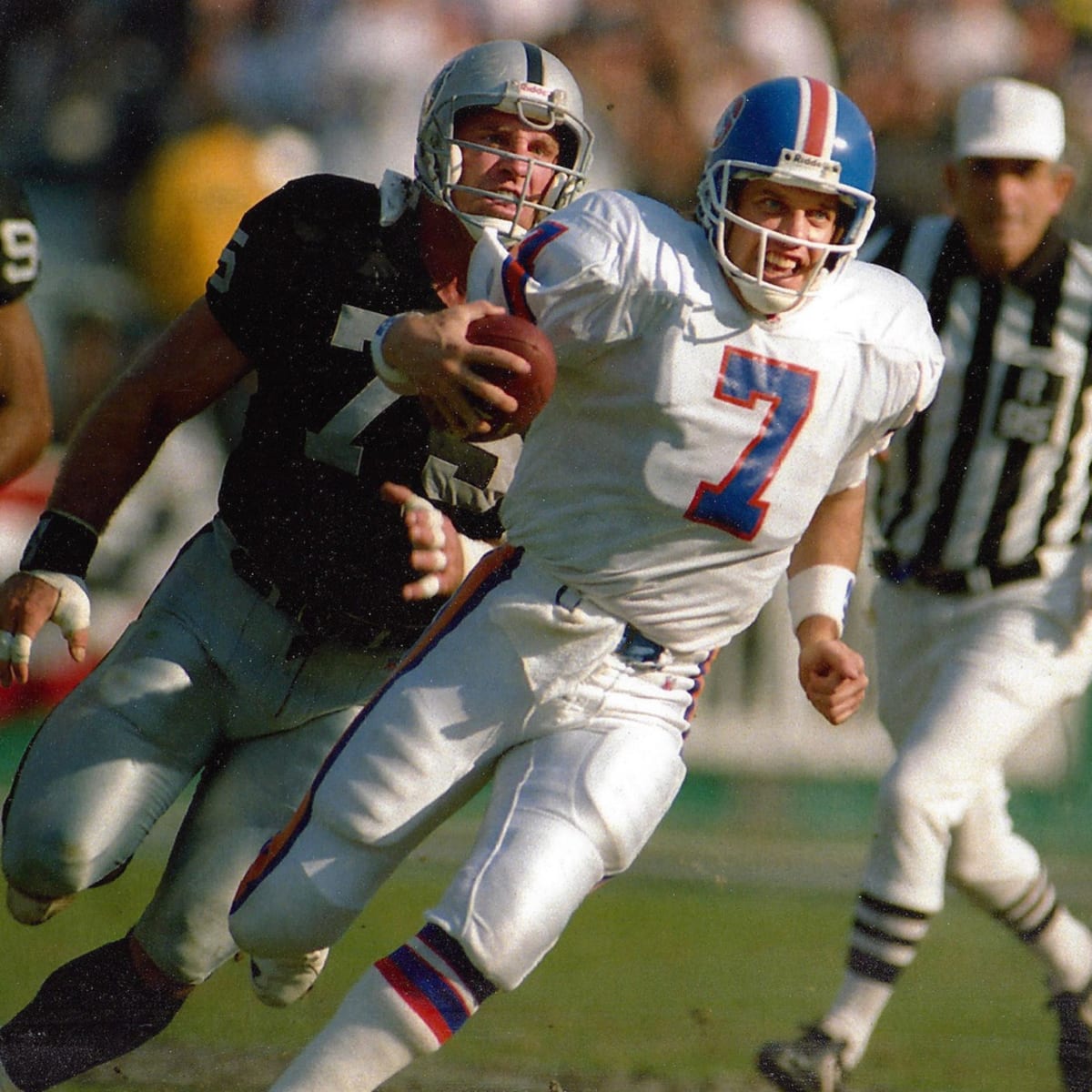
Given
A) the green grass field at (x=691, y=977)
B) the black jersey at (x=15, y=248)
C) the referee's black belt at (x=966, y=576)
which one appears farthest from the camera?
the referee's black belt at (x=966, y=576)

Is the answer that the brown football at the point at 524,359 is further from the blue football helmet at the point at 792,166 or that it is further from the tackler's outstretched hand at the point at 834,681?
the tackler's outstretched hand at the point at 834,681

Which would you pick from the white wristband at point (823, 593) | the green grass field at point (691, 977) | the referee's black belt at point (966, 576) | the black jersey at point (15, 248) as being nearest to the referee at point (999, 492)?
the referee's black belt at point (966, 576)

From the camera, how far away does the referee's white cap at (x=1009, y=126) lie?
13.0ft

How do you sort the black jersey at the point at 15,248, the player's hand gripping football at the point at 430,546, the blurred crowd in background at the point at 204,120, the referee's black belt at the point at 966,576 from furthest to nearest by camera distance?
1. the blurred crowd in background at the point at 204,120
2. the referee's black belt at the point at 966,576
3. the black jersey at the point at 15,248
4. the player's hand gripping football at the point at 430,546

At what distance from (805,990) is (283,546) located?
1.84 metres

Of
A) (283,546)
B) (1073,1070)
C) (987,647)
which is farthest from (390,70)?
(1073,1070)

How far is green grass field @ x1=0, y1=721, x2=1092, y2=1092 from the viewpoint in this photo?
3.38 metres

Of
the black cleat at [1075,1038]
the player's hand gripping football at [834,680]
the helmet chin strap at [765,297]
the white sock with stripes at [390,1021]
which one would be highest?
the helmet chin strap at [765,297]

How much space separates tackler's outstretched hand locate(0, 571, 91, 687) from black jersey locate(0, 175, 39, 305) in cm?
53

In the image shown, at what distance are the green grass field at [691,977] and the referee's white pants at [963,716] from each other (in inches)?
13.6

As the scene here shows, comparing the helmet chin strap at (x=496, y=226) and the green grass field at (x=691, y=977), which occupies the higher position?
the helmet chin strap at (x=496, y=226)

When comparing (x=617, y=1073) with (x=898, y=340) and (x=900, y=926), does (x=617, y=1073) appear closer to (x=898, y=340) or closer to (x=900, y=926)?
(x=900, y=926)

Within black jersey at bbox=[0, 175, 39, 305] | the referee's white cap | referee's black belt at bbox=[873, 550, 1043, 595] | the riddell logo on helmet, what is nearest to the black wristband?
black jersey at bbox=[0, 175, 39, 305]

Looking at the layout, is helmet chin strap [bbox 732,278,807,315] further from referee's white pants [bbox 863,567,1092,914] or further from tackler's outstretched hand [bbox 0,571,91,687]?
referee's white pants [bbox 863,567,1092,914]
